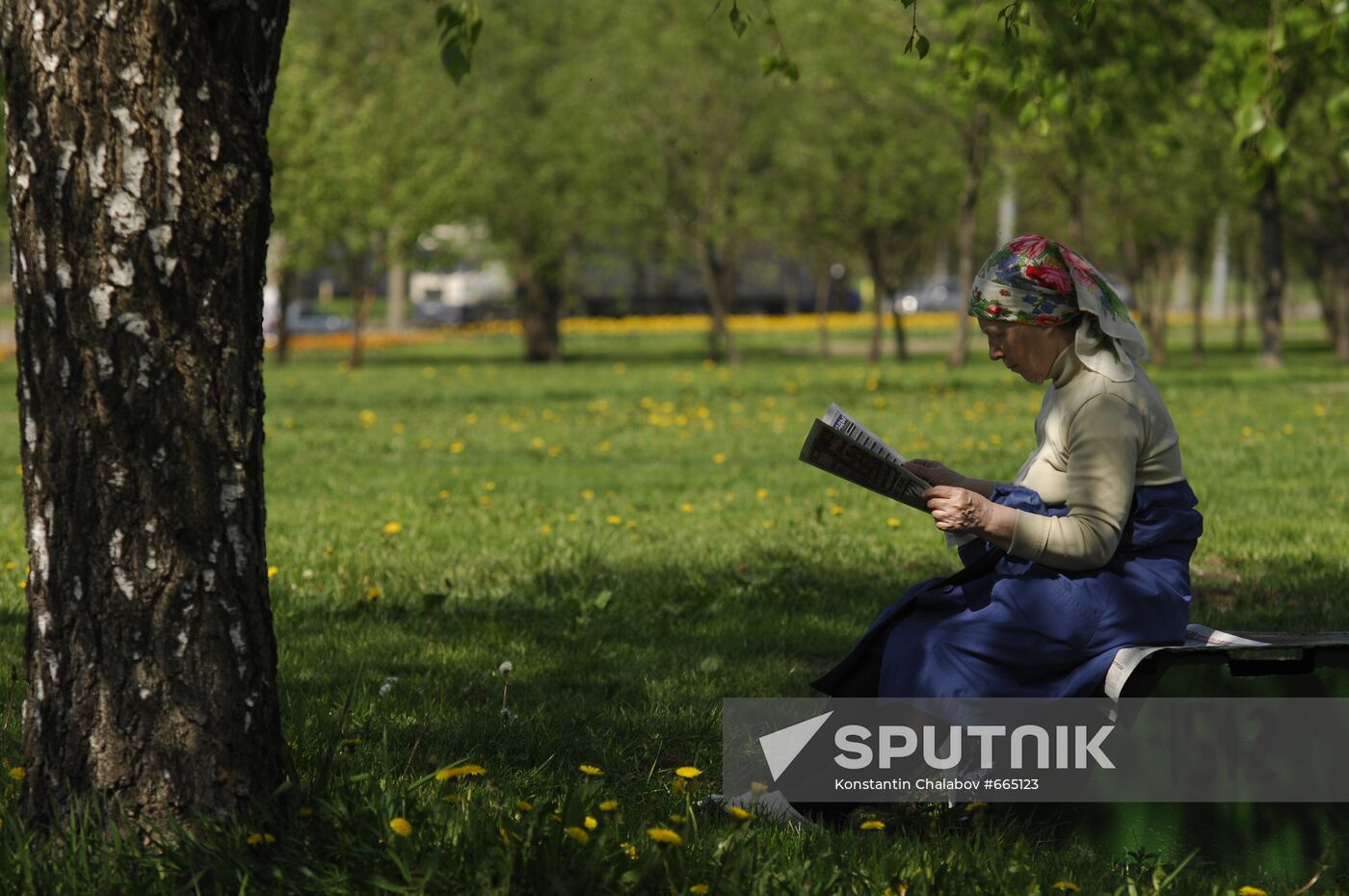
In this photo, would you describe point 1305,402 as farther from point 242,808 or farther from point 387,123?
point 387,123

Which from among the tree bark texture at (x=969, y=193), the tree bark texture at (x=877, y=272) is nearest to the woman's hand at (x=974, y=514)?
the tree bark texture at (x=969, y=193)

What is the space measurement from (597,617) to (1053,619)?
2820 mm

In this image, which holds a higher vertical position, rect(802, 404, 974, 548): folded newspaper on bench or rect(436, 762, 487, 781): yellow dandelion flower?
rect(802, 404, 974, 548): folded newspaper on bench

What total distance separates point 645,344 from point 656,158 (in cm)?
1243

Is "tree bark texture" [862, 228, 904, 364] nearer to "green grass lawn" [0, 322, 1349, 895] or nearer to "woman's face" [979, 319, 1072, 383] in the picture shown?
"green grass lawn" [0, 322, 1349, 895]

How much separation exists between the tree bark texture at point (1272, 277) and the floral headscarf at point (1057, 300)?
72.4 ft

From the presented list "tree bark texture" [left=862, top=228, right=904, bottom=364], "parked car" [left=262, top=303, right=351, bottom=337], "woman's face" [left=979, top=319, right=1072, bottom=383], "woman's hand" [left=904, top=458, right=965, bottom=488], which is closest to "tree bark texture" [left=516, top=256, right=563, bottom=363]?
"tree bark texture" [left=862, top=228, right=904, bottom=364]

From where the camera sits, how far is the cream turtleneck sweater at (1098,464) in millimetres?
3332

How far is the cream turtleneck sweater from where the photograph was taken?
3332 mm

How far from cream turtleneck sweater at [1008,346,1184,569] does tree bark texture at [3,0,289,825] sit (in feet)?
5.54

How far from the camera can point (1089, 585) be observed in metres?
3.39

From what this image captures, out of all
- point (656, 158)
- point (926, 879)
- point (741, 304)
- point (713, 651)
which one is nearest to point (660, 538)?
point (713, 651)

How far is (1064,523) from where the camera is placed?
3.34m

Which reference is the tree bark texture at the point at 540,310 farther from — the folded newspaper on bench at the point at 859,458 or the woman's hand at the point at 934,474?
the folded newspaper on bench at the point at 859,458
